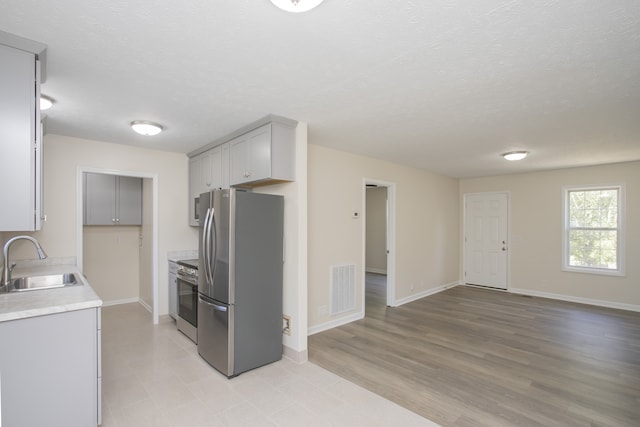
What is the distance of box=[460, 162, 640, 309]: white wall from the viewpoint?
5.05 metres

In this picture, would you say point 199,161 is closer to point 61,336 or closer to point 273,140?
point 273,140

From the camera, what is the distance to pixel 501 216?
254 inches

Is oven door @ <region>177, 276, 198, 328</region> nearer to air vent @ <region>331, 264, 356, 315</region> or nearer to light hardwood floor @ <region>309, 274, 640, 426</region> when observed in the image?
light hardwood floor @ <region>309, 274, 640, 426</region>

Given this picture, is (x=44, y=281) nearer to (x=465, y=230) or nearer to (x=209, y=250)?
(x=209, y=250)

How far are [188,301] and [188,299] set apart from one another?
24mm

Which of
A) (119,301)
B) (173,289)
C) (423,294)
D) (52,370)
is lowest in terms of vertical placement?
(423,294)

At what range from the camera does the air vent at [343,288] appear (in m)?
4.22

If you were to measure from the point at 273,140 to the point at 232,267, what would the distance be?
1.26m

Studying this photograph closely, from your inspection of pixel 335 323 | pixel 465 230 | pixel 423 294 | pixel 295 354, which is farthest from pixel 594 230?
pixel 295 354

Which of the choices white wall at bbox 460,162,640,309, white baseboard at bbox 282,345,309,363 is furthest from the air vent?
white wall at bbox 460,162,640,309

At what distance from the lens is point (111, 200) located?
4730mm

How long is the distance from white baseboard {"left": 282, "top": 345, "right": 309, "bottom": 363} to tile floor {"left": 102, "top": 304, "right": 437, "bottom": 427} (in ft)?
0.18

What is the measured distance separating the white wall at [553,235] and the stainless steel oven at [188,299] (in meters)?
5.99

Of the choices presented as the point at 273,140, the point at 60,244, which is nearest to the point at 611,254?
the point at 273,140
